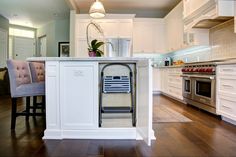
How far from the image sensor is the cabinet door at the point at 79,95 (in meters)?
2.53

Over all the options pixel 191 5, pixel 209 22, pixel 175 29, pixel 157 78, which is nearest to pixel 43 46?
pixel 157 78

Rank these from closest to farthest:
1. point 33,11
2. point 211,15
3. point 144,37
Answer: point 211,15 < point 144,37 < point 33,11

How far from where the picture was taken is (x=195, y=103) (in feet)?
14.5

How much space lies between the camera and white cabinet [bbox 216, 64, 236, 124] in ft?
10.0

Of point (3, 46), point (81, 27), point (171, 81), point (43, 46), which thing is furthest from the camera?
point (43, 46)

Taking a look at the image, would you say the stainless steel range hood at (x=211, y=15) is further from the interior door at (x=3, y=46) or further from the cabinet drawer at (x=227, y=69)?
the interior door at (x=3, y=46)

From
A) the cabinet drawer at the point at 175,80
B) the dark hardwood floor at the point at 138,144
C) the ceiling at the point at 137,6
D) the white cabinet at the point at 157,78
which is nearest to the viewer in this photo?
the dark hardwood floor at the point at 138,144

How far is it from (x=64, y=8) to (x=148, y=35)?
9.22ft

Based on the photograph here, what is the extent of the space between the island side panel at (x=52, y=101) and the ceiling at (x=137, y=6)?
14.4 ft

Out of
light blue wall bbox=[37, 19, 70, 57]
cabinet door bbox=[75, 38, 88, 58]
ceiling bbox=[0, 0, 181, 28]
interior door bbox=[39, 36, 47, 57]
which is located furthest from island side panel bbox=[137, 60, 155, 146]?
interior door bbox=[39, 36, 47, 57]

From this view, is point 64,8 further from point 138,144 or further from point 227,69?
point 138,144

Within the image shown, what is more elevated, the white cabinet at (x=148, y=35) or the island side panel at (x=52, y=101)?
the white cabinet at (x=148, y=35)

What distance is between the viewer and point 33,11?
7.60m

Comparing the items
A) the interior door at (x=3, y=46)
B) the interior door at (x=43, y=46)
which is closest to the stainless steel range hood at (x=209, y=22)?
the interior door at (x=3, y=46)
